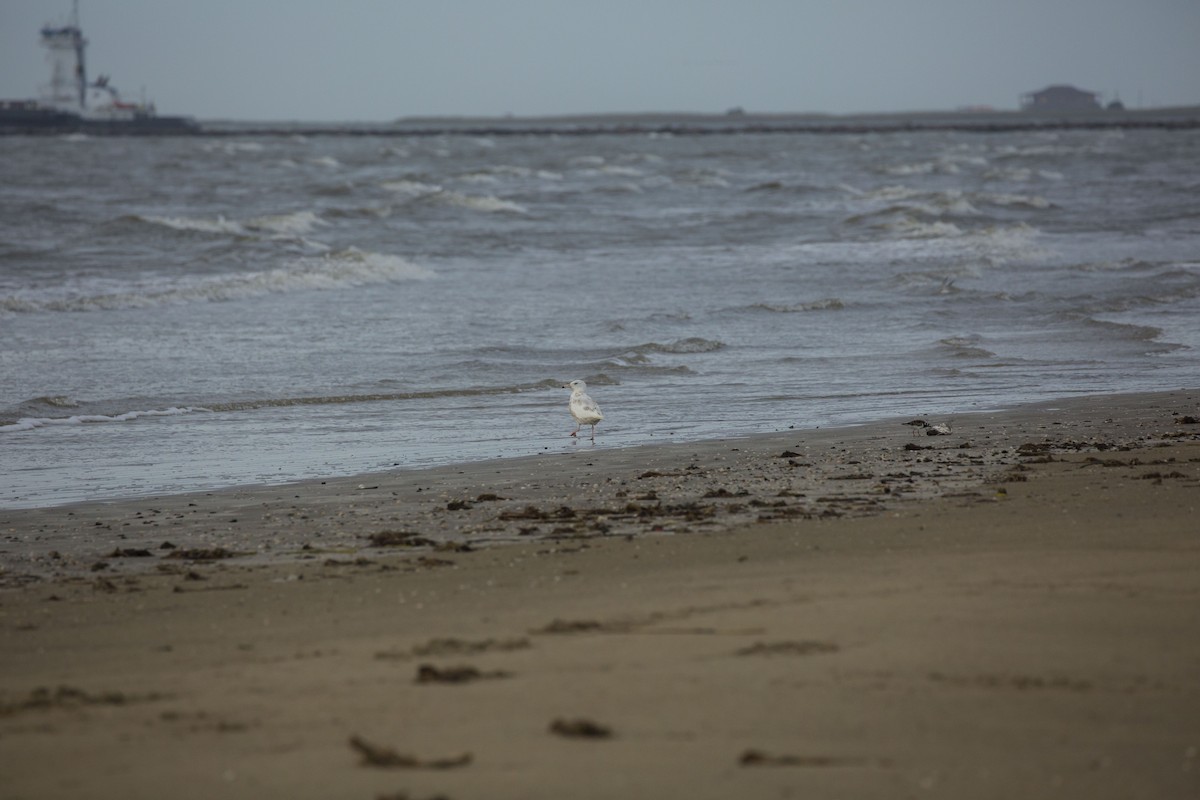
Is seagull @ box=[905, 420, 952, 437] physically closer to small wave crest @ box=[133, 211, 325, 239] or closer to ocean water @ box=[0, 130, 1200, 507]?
ocean water @ box=[0, 130, 1200, 507]

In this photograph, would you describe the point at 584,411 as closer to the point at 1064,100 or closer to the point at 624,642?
the point at 624,642

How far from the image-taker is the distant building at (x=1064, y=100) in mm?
190000

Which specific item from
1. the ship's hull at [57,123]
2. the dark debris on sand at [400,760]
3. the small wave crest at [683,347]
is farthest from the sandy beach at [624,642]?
the ship's hull at [57,123]

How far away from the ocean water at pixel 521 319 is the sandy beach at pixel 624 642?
7.36 feet

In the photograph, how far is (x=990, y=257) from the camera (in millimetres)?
24547

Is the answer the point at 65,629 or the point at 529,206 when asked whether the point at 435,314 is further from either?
the point at 529,206

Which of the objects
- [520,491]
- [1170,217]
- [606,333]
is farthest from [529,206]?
[520,491]

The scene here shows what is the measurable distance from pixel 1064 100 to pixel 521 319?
629 feet

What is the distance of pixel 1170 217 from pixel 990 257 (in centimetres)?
1106

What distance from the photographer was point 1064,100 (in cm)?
19250

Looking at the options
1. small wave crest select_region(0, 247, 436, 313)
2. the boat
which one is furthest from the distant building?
small wave crest select_region(0, 247, 436, 313)

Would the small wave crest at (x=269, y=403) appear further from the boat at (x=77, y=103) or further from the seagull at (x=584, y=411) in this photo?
the boat at (x=77, y=103)

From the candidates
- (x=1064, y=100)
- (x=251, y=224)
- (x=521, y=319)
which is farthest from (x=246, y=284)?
(x=1064, y=100)

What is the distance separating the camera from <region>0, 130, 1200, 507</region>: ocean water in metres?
10.2
